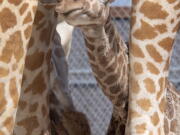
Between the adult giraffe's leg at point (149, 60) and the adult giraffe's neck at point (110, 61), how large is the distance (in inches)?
3.5

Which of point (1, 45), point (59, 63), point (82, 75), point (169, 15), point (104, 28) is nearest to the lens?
point (1, 45)

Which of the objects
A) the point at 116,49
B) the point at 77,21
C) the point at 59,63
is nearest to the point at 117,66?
the point at 116,49

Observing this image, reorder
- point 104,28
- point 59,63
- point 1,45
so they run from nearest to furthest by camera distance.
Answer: point 1,45
point 104,28
point 59,63

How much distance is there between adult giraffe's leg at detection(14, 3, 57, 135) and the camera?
858 millimetres

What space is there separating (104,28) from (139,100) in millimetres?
178

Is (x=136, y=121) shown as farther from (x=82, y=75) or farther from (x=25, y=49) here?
(x=82, y=75)

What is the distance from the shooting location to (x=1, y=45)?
75 cm

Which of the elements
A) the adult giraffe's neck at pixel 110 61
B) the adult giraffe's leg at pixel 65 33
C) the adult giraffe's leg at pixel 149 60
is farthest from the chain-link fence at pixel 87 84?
the adult giraffe's leg at pixel 149 60

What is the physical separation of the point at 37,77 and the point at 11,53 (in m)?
0.12

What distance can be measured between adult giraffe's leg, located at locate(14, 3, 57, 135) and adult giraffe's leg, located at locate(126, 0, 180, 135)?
0.48 feet

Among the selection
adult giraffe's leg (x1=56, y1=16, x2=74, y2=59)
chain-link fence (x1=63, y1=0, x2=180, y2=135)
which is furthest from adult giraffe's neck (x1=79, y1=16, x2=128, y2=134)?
chain-link fence (x1=63, y1=0, x2=180, y2=135)

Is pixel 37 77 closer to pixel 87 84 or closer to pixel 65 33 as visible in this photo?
pixel 65 33

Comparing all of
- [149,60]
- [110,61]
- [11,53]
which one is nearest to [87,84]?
[110,61]

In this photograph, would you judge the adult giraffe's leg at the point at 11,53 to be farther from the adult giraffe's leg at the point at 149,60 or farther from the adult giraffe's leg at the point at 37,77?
the adult giraffe's leg at the point at 149,60
